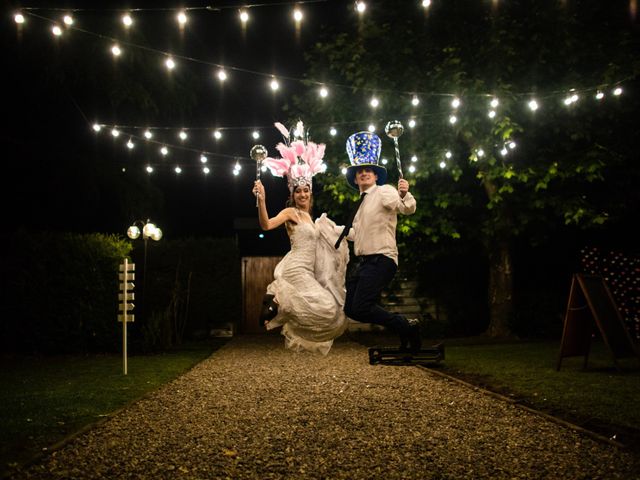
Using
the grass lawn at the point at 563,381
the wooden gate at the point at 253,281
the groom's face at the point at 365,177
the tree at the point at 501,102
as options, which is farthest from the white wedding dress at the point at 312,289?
the wooden gate at the point at 253,281

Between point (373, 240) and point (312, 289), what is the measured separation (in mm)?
596

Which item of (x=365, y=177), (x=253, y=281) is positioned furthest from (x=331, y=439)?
(x=253, y=281)

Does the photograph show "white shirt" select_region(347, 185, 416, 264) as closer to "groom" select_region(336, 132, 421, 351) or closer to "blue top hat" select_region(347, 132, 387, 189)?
"groom" select_region(336, 132, 421, 351)

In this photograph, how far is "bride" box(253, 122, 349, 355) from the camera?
14.5 feet

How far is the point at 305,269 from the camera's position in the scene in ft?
15.1

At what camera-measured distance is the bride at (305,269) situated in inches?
173

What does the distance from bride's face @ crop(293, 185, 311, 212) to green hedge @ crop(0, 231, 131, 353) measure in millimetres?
6041

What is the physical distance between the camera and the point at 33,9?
730 cm

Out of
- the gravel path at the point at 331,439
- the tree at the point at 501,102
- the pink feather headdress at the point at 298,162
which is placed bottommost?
the gravel path at the point at 331,439

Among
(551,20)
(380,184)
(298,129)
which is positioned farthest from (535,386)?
(551,20)

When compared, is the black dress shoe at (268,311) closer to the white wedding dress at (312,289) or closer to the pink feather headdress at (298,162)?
the white wedding dress at (312,289)

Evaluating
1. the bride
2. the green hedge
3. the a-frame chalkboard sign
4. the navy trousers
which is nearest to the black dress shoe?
the bride

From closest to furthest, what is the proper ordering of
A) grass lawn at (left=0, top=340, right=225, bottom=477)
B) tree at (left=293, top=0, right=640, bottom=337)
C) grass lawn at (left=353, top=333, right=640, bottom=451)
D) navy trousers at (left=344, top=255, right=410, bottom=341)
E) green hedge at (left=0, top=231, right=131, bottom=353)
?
grass lawn at (left=0, top=340, right=225, bottom=477) → grass lawn at (left=353, top=333, right=640, bottom=451) → navy trousers at (left=344, top=255, right=410, bottom=341) → tree at (left=293, top=0, right=640, bottom=337) → green hedge at (left=0, top=231, right=131, bottom=353)

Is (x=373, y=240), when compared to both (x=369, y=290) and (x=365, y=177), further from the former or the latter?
(x=365, y=177)
